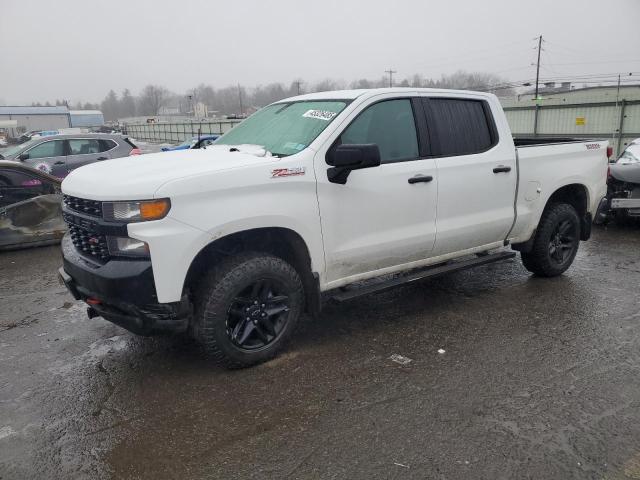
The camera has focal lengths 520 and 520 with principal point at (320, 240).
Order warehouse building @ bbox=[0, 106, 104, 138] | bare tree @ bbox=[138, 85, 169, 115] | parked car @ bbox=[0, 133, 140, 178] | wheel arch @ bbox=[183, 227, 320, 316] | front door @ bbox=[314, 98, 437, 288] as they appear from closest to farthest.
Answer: wheel arch @ bbox=[183, 227, 320, 316], front door @ bbox=[314, 98, 437, 288], parked car @ bbox=[0, 133, 140, 178], warehouse building @ bbox=[0, 106, 104, 138], bare tree @ bbox=[138, 85, 169, 115]

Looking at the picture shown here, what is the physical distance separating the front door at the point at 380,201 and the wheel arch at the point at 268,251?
169mm

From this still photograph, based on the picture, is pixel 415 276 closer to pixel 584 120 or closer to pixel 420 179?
pixel 420 179

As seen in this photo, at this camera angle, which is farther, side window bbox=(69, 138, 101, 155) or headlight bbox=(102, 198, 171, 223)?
side window bbox=(69, 138, 101, 155)

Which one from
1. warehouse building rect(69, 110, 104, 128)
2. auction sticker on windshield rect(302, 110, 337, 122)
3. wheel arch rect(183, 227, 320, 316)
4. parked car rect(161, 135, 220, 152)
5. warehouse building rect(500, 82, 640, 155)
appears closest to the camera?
wheel arch rect(183, 227, 320, 316)

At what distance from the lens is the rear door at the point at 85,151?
12750 millimetres

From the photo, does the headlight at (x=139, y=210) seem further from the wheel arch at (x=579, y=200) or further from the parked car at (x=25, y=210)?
the parked car at (x=25, y=210)

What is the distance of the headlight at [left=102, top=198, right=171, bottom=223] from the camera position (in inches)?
125

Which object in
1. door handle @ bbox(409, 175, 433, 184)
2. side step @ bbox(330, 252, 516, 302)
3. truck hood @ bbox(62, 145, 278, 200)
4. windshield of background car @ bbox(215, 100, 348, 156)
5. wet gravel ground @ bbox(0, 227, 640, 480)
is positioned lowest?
wet gravel ground @ bbox(0, 227, 640, 480)

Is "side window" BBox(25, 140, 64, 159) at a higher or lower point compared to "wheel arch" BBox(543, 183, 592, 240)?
higher

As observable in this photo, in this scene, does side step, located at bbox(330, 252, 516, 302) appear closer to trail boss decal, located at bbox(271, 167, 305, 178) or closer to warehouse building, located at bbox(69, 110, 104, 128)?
trail boss decal, located at bbox(271, 167, 305, 178)

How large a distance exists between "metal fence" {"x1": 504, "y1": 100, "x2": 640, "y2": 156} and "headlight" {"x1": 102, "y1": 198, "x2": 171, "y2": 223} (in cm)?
1705

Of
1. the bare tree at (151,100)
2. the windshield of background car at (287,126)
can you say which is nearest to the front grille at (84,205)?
the windshield of background car at (287,126)

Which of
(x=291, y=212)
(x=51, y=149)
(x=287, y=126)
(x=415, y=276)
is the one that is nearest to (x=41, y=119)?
(x=51, y=149)

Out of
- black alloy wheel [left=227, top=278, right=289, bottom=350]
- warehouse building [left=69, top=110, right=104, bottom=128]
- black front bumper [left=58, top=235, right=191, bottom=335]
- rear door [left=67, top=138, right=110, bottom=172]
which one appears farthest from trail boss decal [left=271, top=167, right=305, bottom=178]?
warehouse building [left=69, top=110, right=104, bottom=128]
